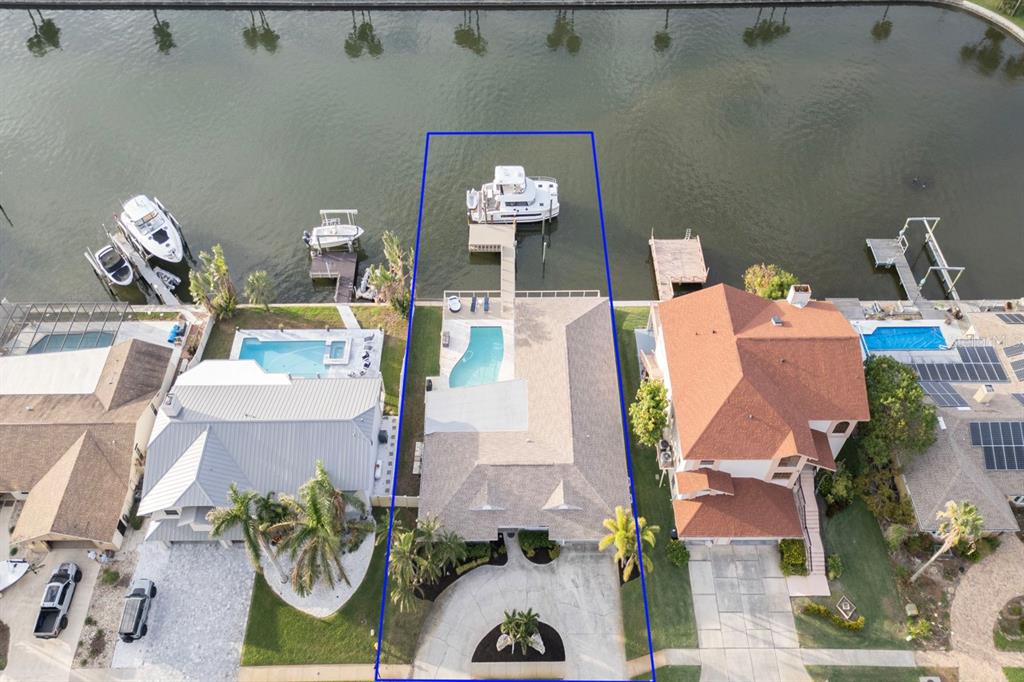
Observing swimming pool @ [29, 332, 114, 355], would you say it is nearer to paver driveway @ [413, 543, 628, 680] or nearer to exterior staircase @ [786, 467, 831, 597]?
paver driveway @ [413, 543, 628, 680]

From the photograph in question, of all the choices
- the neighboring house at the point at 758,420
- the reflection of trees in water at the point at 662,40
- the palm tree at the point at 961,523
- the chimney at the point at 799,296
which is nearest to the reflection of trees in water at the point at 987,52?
the reflection of trees in water at the point at 662,40

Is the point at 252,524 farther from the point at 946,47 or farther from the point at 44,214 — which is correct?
the point at 946,47

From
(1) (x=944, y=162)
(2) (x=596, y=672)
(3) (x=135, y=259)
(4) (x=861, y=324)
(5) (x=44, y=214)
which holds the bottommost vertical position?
(2) (x=596, y=672)

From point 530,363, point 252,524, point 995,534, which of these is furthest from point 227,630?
point 995,534

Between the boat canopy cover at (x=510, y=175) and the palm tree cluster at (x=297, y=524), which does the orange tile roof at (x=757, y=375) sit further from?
the boat canopy cover at (x=510, y=175)

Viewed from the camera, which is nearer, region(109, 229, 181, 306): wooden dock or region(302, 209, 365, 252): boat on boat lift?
region(109, 229, 181, 306): wooden dock

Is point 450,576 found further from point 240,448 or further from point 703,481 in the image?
point 703,481

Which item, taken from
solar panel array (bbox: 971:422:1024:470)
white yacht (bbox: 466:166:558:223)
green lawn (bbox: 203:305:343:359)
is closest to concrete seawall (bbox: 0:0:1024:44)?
white yacht (bbox: 466:166:558:223)
